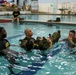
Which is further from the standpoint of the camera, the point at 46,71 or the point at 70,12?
the point at 70,12

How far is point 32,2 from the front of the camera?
1378 inches

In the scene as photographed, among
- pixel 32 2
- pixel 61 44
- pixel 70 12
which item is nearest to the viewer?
pixel 61 44

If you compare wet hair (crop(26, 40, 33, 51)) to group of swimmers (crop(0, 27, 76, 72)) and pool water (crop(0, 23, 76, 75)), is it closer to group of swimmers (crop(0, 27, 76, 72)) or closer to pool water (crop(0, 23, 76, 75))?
group of swimmers (crop(0, 27, 76, 72))

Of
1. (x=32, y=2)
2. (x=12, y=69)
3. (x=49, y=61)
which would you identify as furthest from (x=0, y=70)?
(x=32, y=2)

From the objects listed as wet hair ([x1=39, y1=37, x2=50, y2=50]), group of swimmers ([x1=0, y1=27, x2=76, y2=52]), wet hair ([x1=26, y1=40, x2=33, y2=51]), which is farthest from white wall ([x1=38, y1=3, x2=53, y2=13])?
wet hair ([x1=26, y1=40, x2=33, y2=51])

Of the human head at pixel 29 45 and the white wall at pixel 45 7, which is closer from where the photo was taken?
the human head at pixel 29 45

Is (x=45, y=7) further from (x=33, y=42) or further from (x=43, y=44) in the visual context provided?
(x=33, y=42)

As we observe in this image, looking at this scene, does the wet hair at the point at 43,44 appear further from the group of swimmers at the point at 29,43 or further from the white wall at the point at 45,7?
the white wall at the point at 45,7

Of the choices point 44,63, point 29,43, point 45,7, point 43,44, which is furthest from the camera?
point 45,7

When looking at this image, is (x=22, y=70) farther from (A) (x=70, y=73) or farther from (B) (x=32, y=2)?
(B) (x=32, y=2)

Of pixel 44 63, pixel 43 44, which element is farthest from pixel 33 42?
pixel 44 63

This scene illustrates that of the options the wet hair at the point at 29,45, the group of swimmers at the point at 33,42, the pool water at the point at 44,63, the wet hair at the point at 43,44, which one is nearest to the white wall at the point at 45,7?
the group of swimmers at the point at 33,42

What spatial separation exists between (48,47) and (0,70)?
2.31 metres

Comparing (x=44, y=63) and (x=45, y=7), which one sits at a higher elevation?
(x=45, y=7)
